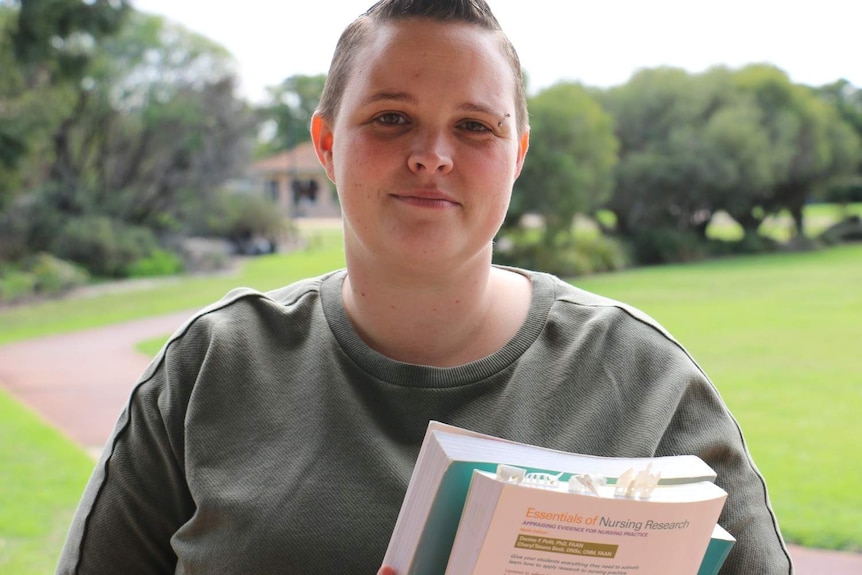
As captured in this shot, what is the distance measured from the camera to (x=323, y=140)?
1334mm

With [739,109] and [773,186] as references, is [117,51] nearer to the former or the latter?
[739,109]

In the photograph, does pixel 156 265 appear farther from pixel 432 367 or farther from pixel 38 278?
pixel 432 367

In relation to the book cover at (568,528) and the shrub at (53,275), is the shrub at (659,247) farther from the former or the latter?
the book cover at (568,528)

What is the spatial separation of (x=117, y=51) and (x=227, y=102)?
7.08ft

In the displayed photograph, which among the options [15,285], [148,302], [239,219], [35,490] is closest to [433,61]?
[35,490]

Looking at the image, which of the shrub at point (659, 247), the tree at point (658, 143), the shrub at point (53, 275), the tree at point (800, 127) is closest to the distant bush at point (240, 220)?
the shrub at point (53, 275)

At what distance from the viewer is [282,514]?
3.83ft

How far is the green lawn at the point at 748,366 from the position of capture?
4.15m

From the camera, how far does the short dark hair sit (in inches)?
48.0

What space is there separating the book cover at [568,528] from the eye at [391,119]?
1.68 ft

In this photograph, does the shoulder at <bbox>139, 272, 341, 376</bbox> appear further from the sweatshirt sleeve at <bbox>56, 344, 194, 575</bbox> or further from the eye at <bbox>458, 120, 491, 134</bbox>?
the eye at <bbox>458, 120, 491, 134</bbox>

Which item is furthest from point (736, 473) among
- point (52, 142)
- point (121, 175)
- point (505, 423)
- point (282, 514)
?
point (121, 175)

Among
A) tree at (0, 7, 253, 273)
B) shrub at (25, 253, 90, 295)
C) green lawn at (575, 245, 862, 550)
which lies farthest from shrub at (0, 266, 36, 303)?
green lawn at (575, 245, 862, 550)

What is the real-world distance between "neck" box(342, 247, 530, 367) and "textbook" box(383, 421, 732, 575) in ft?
1.21
